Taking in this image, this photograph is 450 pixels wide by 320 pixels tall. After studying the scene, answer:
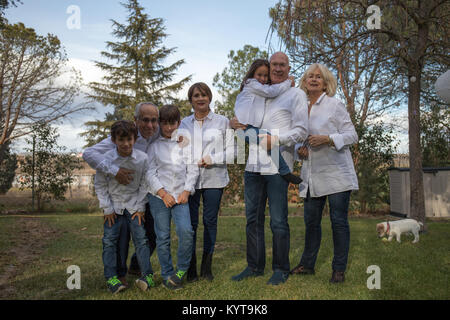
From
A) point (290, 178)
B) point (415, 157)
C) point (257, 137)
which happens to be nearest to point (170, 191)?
point (257, 137)

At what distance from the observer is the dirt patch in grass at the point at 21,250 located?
3738mm

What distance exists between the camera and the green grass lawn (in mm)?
3027

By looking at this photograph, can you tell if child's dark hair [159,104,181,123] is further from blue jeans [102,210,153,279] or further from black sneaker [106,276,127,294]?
black sneaker [106,276,127,294]

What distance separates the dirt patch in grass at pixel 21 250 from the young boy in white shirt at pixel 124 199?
36.9 inches

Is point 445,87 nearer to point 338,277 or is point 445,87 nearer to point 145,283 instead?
point 338,277

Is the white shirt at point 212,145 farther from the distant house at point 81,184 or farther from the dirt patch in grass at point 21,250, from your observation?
the distant house at point 81,184

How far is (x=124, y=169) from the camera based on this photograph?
10.6 ft

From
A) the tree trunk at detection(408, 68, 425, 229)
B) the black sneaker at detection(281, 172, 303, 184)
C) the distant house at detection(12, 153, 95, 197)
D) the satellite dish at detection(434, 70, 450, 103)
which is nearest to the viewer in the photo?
the black sneaker at detection(281, 172, 303, 184)

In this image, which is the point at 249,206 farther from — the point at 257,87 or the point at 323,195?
the point at 257,87

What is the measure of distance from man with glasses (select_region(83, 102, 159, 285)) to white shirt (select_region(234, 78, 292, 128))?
30.0 inches

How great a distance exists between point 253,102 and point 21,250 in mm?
4442

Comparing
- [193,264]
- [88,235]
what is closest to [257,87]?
[193,264]

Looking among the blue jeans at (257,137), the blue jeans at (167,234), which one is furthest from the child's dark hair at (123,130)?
the blue jeans at (257,137)

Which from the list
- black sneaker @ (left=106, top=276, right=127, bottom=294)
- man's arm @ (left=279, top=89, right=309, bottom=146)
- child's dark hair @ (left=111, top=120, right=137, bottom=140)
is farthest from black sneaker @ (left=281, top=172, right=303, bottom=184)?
black sneaker @ (left=106, top=276, right=127, bottom=294)
